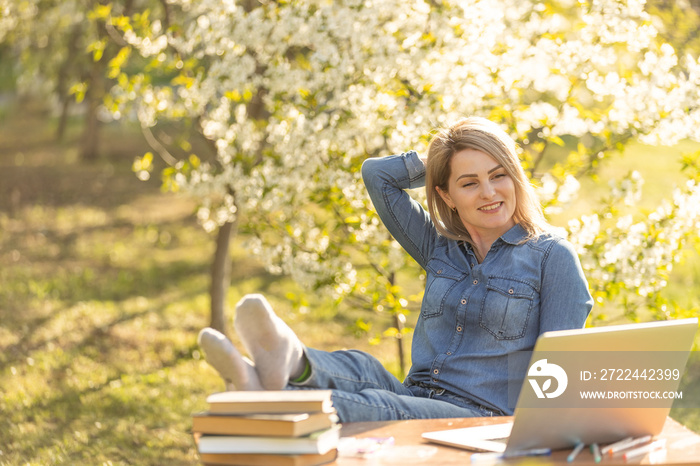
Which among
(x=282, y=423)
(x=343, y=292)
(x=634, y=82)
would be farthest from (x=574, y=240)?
(x=282, y=423)

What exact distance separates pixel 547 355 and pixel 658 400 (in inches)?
15.1

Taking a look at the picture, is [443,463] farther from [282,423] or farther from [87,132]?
[87,132]

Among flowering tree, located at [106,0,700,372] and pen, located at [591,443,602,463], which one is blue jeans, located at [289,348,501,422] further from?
flowering tree, located at [106,0,700,372]

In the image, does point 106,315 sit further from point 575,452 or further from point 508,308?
point 575,452

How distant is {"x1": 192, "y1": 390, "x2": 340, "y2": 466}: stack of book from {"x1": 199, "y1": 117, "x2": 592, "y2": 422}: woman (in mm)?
384

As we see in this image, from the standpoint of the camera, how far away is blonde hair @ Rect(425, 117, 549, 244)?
276cm

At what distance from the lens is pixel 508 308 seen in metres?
2.63

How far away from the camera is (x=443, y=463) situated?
192 cm

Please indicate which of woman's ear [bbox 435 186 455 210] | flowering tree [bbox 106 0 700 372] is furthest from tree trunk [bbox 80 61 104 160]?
woman's ear [bbox 435 186 455 210]

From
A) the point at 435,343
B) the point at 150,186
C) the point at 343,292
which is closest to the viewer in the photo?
the point at 435,343

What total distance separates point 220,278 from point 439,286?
3503 millimetres

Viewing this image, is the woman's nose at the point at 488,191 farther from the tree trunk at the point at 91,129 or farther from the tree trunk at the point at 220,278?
the tree trunk at the point at 91,129

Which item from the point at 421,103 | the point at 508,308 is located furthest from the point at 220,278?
the point at 508,308

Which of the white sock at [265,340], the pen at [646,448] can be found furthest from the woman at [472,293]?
the pen at [646,448]
